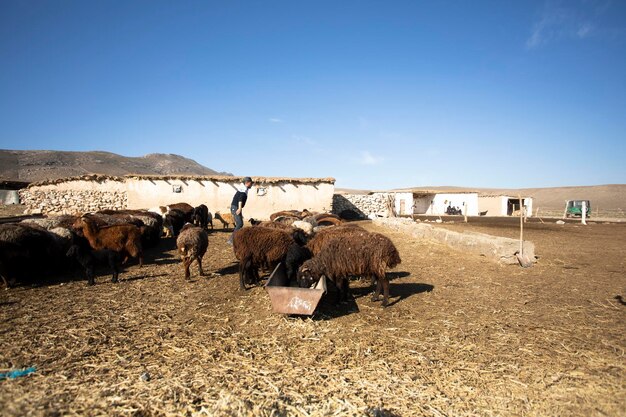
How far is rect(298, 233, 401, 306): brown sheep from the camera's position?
18.7 feet

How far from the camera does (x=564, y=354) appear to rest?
3742 millimetres

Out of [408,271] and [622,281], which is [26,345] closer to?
[408,271]

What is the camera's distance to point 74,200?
22.8m

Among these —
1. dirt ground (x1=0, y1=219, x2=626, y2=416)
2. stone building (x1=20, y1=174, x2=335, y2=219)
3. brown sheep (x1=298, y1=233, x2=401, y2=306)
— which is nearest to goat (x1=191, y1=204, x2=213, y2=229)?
stone building (x1=20, y1=174, x2=335, y2=219)

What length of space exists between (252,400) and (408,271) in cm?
623

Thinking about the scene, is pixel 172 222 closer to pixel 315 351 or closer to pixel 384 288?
pixel 384 288

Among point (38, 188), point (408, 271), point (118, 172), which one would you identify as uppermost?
point (118, 172)

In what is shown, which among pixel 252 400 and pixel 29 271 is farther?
pixel 29 271

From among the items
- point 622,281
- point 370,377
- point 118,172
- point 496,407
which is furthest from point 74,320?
point 118,172

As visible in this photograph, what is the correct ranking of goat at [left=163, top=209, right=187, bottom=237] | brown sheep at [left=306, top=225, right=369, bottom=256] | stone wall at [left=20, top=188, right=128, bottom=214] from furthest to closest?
stone wall at [left=20, top=188, right=128, bottom=214] → goat at [left=163, top=209, right=187, bottom=237] → brown sheep at [left=306, top=225, right=369, bottom=256]

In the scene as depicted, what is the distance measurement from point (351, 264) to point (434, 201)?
37.1m

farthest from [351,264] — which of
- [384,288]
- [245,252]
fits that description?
[245,252]

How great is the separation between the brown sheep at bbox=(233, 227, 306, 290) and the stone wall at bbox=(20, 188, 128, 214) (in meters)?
20.0

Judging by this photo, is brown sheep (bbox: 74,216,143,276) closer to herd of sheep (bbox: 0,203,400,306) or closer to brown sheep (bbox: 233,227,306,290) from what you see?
herd of sheep (bbox: 0,203,400,306)
